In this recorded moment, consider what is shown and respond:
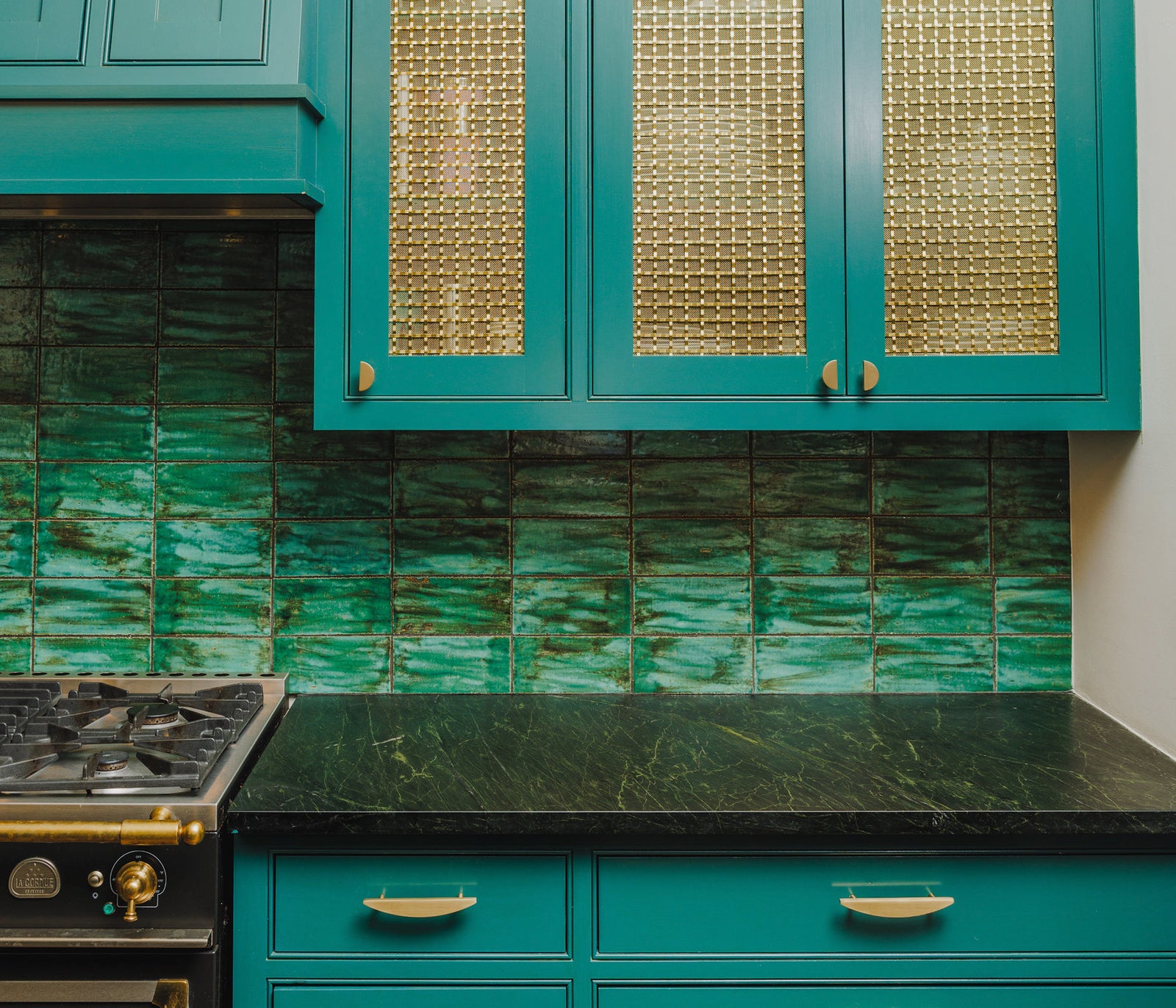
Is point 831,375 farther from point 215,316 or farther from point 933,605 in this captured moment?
point 215,316

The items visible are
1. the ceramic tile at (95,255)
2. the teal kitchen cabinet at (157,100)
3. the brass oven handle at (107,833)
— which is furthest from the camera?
the ceramic tile at (95,255)

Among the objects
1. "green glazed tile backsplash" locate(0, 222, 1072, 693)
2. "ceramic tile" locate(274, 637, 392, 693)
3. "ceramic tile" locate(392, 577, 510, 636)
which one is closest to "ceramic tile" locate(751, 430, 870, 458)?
"green glazed tile backsplash" locate(0, 222, 1072, 693)

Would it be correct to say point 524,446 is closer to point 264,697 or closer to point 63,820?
point 264,697

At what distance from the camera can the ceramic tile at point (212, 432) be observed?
1.70 metres

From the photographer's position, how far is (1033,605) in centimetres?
171

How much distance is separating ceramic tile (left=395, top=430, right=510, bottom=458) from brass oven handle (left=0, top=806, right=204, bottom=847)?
0.84 meters

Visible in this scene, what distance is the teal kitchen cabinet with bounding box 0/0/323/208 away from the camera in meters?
1.30

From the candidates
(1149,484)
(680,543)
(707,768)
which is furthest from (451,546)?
(1149,484)

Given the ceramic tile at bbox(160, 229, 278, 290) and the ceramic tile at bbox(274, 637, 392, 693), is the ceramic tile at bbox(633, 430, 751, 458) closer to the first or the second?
the ceramic tile at bbox(274, 637, 392, 693)

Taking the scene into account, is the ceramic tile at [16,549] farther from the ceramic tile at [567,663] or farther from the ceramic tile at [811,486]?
the ceramic tile at [811,486]

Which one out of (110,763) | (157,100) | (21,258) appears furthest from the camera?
(21,258)

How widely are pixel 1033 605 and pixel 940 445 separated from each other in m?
0.39

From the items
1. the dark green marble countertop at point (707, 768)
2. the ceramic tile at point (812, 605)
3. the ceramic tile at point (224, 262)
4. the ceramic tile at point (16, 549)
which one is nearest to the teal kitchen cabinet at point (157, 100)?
the ceramic tile at point (224, 262)

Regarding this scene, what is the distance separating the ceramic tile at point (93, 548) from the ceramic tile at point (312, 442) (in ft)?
1.09
